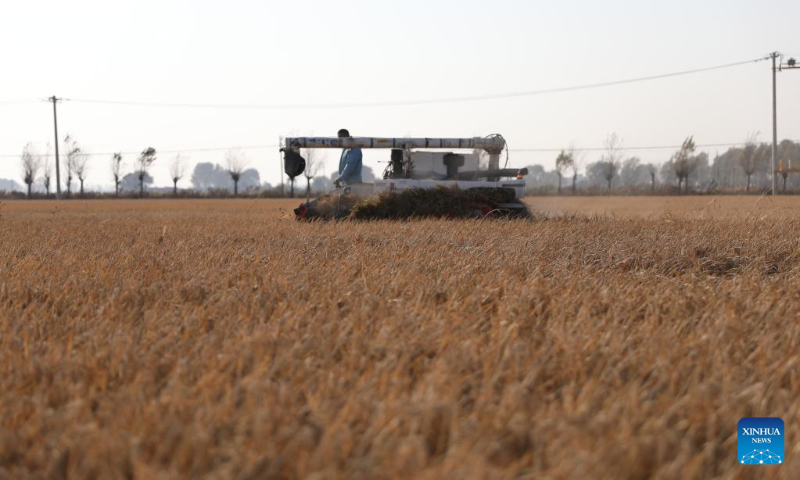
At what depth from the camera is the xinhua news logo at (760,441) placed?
1.85m

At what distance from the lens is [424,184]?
11.2 meters

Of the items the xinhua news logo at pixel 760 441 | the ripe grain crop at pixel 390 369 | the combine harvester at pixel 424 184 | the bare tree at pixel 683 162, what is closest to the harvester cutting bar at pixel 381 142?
the combine harvester at pixel 424 184

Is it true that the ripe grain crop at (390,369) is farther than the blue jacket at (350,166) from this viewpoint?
No

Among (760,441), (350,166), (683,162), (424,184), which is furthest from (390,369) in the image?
(683,162)

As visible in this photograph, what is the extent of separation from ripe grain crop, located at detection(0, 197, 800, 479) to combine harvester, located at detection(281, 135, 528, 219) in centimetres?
556

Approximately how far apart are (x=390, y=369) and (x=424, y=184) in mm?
8843

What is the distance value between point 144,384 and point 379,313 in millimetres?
1237

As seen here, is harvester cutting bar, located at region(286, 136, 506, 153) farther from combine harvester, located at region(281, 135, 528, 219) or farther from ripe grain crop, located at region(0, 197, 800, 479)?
ripe grain crop, located at region(0, 197, 800, 479)

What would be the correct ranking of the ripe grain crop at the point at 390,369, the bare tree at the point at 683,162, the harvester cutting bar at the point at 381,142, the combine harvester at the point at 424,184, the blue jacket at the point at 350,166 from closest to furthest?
the ripe grain crop at the point at 390,369 < the combine harvester at the point at 424,184 < the harvester cutting bar at the point at 381,142 < the blue jacket at the point at 350,166 < the bare tree at the point at 683,162

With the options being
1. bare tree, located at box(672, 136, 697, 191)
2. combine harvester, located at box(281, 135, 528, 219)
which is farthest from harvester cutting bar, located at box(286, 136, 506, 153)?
bare tree, located at box(672, 136, 697, 191)

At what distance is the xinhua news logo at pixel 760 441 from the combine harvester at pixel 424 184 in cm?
819

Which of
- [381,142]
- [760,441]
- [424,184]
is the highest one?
[381,142]

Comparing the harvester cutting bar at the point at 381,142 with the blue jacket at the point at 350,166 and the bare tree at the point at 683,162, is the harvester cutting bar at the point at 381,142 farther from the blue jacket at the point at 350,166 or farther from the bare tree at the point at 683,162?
the bare tree at the point at 683,162

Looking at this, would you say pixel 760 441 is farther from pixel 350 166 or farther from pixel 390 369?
pixel 350 166
